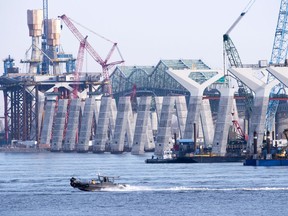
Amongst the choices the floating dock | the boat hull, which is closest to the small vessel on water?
the boat hull

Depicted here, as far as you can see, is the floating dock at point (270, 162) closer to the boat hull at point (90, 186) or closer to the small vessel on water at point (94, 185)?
the small vessel on water at point (94, 185)

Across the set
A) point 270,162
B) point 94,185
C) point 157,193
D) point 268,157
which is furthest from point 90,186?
point 268,157

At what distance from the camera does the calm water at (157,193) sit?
117 metres

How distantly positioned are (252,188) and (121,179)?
76.6ft

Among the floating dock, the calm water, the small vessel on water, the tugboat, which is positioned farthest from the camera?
the tugboat

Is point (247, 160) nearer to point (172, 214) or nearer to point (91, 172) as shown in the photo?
point (91, 172)

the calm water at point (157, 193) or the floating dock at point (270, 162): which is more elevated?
the floating dock at point (270, 162)

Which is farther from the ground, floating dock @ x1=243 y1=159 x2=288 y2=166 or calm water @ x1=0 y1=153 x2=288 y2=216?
floating dock @ x1=243 y1=159 x2=288 y2=166

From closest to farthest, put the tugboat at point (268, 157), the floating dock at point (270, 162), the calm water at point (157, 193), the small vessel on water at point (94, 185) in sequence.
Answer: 1. the calm water at point (157, 193)
2. the small vessel on water at point (94, 185)
3. the floating dock at point (270, 162)
4. the tugboat at point (268, 157)

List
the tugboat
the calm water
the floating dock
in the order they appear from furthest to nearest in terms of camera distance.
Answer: the tugboat
the floating dock
the calm water

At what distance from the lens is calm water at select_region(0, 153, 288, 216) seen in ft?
384

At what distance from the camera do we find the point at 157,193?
132750mm

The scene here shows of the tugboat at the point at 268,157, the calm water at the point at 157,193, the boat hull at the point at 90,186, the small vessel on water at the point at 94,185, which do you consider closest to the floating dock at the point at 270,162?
the tugboat at the point at 268,157

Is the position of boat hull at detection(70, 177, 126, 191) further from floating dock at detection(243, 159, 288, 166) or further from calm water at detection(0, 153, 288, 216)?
floating dock at detection(243, 159, 288, 166)
